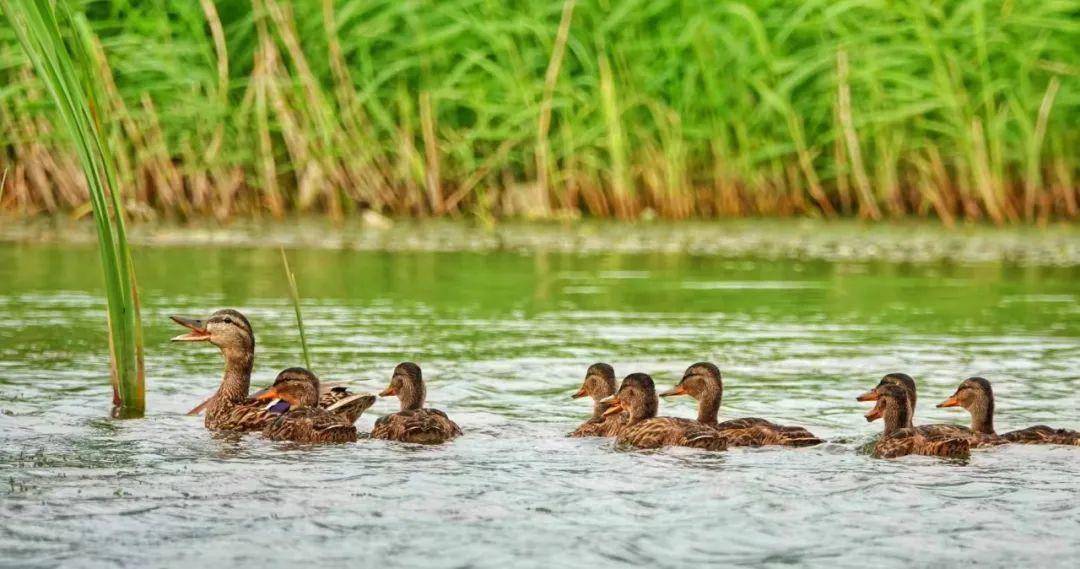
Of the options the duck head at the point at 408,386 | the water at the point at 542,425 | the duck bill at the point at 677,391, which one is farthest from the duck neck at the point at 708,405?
the duck head at the point at 408,386

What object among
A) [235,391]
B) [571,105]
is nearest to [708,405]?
[235,391]

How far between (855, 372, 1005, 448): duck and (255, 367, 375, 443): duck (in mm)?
1887

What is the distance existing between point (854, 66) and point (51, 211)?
6525 millimetres

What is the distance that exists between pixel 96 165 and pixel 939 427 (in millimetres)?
2985

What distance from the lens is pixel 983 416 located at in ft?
22.1

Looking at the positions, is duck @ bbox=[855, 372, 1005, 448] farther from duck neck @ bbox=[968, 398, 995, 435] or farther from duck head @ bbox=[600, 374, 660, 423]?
duck head @ bbox=[600, 374, 660, 423]

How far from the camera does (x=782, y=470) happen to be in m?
6.17

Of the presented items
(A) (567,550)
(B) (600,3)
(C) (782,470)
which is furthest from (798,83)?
(A) (567,550)

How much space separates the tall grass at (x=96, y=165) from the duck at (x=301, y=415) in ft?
1.66

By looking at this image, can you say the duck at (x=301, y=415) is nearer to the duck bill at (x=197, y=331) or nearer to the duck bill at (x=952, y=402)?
the duck bill at (x=197, y=331)

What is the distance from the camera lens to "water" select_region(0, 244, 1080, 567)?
16.9ft

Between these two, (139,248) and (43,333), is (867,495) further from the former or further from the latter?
(139,248)

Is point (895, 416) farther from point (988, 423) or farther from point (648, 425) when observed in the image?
point (648, 425)

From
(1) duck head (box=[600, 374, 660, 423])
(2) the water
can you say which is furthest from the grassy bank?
(1) duck head (box=[600, 374, 660, 423])
